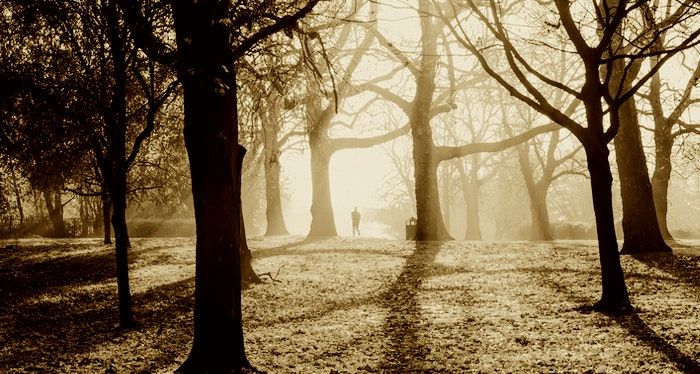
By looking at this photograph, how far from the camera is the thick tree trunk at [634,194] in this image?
477 inches

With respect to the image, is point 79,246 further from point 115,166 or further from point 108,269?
point 115,166

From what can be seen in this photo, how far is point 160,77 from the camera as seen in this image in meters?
9.04

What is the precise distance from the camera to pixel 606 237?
7414 millimetres

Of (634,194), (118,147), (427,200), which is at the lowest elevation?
(634,194)

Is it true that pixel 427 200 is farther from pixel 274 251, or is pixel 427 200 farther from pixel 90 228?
pixel 90 228

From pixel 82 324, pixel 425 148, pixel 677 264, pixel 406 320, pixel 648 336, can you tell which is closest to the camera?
pixel 648 336

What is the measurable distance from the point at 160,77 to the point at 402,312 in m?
5.71

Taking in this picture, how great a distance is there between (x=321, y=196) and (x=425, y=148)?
6.34 m

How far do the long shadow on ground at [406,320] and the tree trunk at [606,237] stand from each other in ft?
8.72

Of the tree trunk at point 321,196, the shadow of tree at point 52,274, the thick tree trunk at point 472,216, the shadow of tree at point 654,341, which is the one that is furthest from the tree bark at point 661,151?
the shadow of tree at point 52,274

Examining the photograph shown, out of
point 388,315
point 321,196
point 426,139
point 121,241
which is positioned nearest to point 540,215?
point 426,139

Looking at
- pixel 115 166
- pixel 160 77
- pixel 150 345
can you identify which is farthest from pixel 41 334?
pixel 160 77

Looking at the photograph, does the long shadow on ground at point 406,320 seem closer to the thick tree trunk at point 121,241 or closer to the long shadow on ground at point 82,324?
the long shadow on ground at point 82,324

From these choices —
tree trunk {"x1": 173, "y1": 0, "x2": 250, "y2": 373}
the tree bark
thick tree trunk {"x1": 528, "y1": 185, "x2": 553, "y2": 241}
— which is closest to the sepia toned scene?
tree trunk {"x1": 173, "y1": 0, "x2": 250, "y2": 373}
